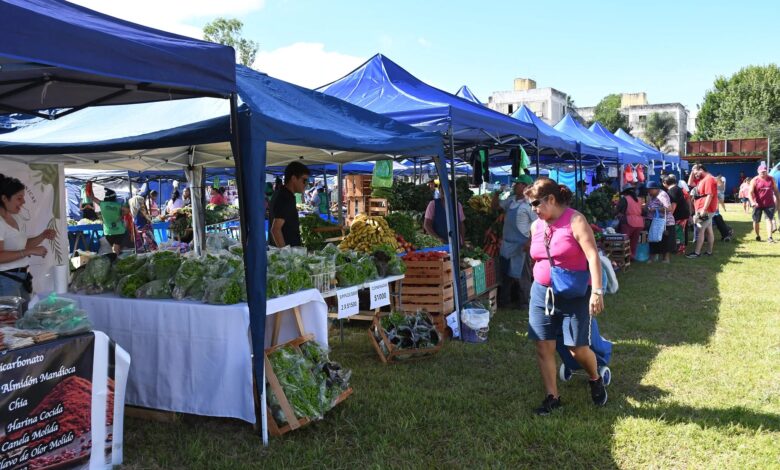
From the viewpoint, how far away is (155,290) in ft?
13.7

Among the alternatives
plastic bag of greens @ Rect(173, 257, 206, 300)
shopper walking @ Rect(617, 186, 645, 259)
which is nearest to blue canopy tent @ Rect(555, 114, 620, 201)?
shopper walking @ Rect(617, 186, 645, 259)

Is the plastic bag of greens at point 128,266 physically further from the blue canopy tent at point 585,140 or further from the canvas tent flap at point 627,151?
the canvas tent flap at point 627,151

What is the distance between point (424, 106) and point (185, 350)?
13.2 feet

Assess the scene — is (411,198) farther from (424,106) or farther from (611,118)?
(611,118)

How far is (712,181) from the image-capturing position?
43.1 ft

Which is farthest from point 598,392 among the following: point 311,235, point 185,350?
point 311,235

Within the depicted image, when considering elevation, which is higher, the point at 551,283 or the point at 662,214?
the point at 551,283

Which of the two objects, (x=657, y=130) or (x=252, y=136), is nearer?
(x=252, y=136)

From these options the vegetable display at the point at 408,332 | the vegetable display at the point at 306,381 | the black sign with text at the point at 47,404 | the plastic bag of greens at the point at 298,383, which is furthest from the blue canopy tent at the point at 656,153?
the black sign with text at the point at 47,404

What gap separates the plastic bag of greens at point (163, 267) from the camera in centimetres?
434

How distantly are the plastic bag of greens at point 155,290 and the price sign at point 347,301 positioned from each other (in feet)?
4.44

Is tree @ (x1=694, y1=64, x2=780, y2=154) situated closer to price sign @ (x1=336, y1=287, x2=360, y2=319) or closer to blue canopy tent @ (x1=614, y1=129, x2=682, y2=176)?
blue canopy tent @ (x1=614, y1=129, x2=682, y2=176)

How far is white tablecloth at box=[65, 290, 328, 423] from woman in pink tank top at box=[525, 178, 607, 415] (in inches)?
69.5

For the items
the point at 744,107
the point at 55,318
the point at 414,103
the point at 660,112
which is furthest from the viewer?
the point at 660,112
